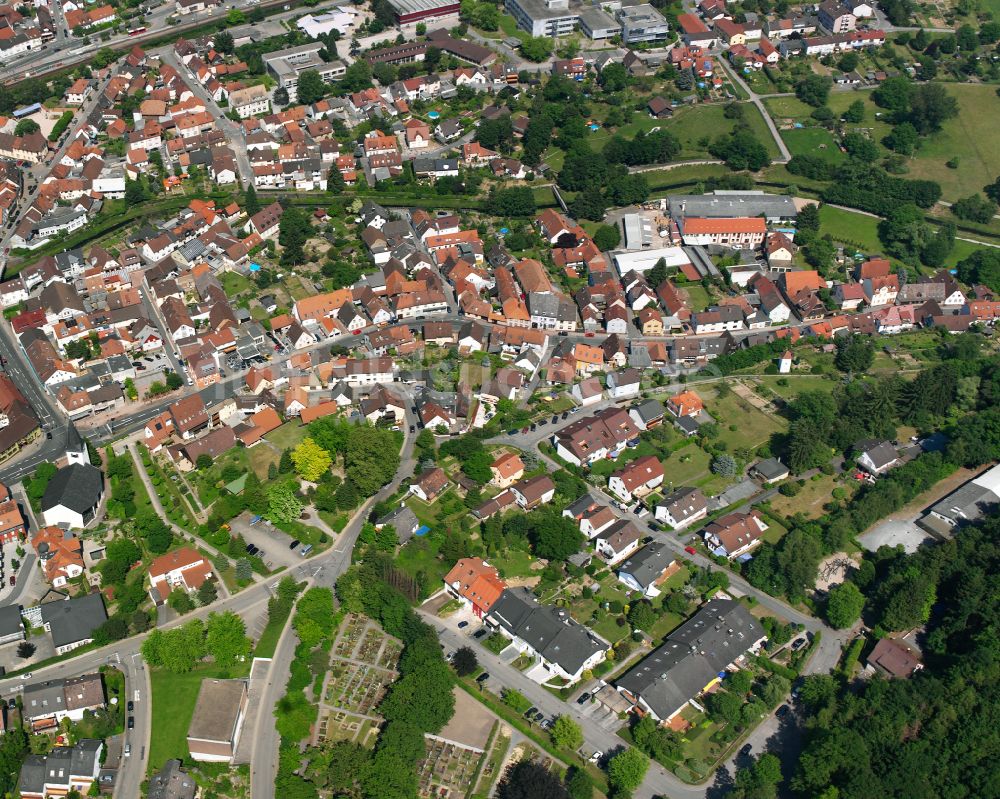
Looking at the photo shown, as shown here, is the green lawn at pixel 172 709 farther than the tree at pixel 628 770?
Yes

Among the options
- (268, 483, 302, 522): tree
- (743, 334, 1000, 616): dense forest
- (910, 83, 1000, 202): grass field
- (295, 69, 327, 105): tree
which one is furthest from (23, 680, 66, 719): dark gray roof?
(910, 83, 1000, 202): grass field

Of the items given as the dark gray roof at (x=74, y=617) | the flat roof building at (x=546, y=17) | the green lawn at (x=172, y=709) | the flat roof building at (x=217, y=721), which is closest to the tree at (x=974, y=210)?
the flat roof building at (x=546, y=17)

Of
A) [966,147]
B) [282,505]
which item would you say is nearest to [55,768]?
[282,505]

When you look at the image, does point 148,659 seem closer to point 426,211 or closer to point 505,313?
point 505,313

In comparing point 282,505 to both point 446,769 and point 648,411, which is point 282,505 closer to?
point 446,769

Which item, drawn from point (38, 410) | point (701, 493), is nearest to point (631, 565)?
point (701, 493)

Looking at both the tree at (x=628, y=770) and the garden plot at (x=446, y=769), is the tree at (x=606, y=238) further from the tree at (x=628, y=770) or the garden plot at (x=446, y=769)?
the tree at (x=628, y=770)
